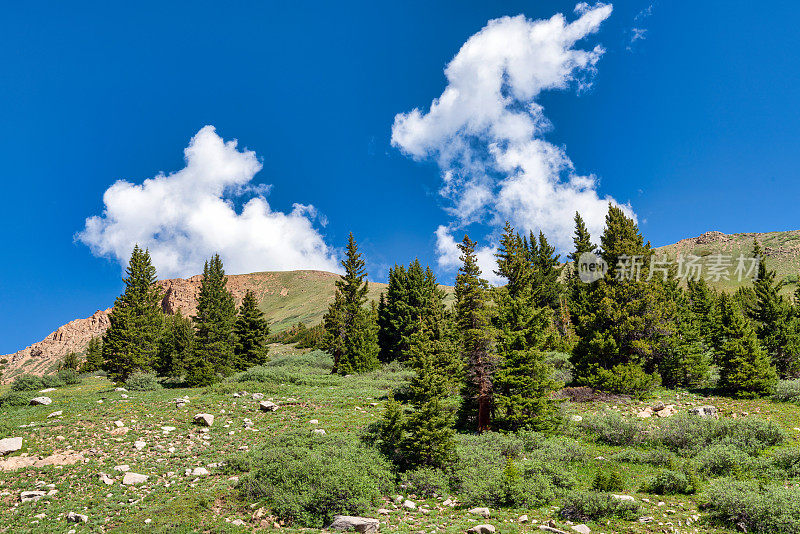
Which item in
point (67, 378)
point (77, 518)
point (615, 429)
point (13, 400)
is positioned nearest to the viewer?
point (77, 518)

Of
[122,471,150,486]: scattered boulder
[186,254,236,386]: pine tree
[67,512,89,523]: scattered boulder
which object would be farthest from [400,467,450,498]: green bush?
[186,254,236,386]: pine tree

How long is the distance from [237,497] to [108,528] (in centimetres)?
393

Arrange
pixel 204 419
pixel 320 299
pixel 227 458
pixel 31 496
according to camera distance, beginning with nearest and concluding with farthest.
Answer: pixel 31 496, pixel 227 458, pixel 204 419, pixel 320 299

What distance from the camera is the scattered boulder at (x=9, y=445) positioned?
1736 cm

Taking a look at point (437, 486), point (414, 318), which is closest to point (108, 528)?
point (437, 486)

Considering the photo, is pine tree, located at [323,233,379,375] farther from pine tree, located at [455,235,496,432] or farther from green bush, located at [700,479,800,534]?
green bush, located at [700,479,800,534]

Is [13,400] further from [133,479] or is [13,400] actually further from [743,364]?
[743,364]

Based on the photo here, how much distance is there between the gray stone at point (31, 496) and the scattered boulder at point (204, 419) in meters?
8.16

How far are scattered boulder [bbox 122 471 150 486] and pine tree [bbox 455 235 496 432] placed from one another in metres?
16.1

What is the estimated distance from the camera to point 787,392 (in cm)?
2455

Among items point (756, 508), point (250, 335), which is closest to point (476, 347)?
point (756, 508)

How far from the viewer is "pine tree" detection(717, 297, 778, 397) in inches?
1018

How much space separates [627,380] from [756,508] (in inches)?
732

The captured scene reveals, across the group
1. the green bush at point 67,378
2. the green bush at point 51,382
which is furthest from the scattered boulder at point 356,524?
the green bush at point 67,378
